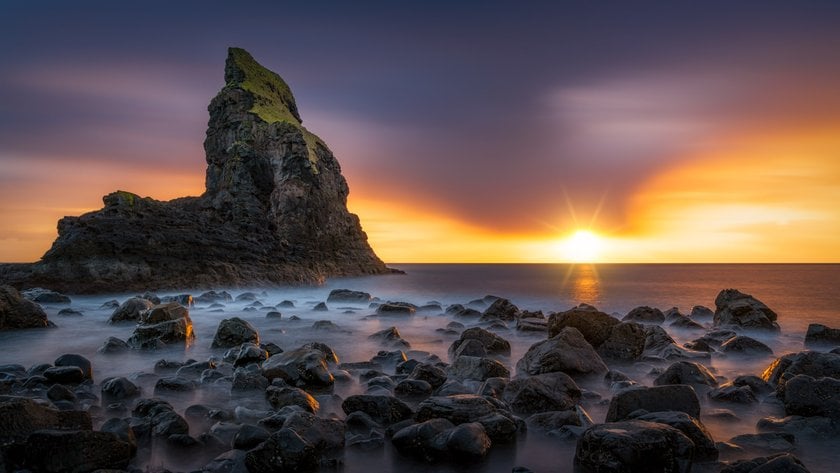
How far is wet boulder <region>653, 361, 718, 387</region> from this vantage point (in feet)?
32.4

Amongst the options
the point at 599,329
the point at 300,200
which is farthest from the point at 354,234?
the point at 599,329

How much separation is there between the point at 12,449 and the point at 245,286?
3794 cm

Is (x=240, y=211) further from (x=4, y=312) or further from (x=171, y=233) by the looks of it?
(x=4, y=312)

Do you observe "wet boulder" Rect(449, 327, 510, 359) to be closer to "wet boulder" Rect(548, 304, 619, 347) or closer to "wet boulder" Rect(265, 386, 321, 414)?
"wet boulder" Rect(548, 304, 619, 347)

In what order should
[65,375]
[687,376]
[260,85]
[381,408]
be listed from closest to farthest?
1. [381,408]
2. [65,375]
3. [687,376]
4. [260,85]

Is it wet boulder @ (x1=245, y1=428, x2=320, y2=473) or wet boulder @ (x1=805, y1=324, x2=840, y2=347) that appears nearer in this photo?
wet boulder @ (x1=245, y1=428, x2=320, y2=473)

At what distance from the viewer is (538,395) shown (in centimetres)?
812

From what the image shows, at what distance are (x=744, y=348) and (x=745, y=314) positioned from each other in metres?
7.04

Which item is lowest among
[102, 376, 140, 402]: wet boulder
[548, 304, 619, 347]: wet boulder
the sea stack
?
[102, 376, 140, 402]: wet boulder

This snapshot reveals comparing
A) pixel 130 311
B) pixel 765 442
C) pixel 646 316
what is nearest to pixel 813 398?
pixel 765 442

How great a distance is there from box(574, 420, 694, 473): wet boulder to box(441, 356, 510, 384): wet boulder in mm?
3983

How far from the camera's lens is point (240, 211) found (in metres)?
62.0

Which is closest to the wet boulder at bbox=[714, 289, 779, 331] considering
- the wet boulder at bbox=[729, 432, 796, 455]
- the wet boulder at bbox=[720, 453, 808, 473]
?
the wet boulder at bbox=[729, 432, 796, 455]

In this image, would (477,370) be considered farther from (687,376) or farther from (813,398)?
(813,398)
